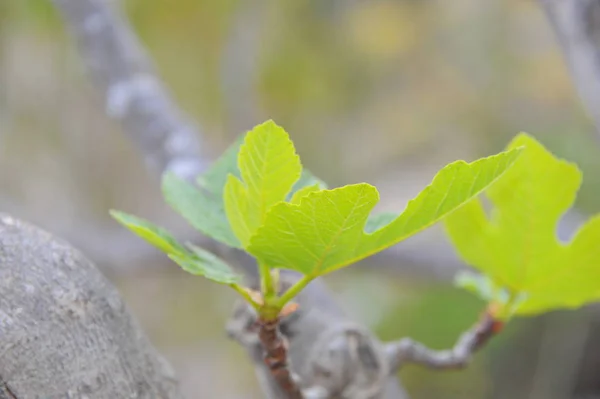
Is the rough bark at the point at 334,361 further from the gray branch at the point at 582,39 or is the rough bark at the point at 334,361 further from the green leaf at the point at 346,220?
the gray branch at the point at 582,39

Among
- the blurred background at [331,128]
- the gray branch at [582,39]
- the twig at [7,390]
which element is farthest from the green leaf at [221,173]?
the blurred background at [331,128]

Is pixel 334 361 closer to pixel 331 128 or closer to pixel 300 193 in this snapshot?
pixel 300 193

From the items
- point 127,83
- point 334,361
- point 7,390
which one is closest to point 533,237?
point 334,361

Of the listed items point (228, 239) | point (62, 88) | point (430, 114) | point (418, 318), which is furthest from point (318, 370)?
point (430, 114)

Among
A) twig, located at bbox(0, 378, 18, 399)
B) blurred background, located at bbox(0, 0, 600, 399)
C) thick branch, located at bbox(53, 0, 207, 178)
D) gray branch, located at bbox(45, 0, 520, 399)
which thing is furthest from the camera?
blurred background, located at bbox(0, 0, 600, 399)

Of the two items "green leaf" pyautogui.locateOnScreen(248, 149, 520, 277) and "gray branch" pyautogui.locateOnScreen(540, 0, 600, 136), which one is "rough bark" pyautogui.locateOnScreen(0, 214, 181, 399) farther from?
"gray branch" pyautogui.locateOnScreen(540, 0, 600, 136)

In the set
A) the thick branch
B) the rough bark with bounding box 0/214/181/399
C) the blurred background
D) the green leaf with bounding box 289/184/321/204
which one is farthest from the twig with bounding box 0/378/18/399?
the blurred background
